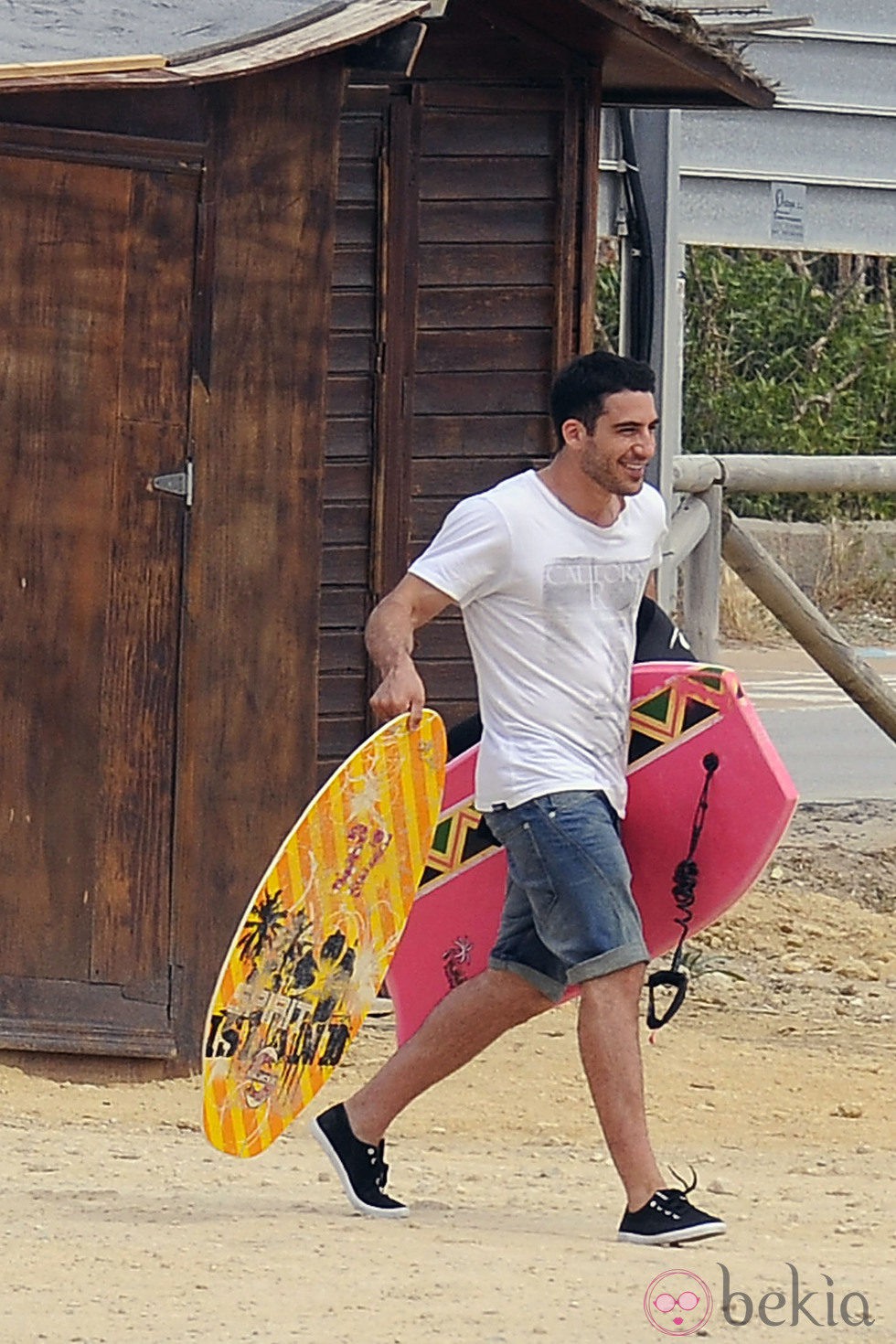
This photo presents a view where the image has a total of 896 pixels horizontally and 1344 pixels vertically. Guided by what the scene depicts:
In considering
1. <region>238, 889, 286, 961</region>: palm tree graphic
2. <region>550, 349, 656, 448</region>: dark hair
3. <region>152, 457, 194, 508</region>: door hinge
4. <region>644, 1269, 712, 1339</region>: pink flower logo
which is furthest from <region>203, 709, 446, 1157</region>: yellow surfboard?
<region>152, 457, 194, 508</region>: door hinge

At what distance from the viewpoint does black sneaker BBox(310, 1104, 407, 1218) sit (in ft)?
17.3

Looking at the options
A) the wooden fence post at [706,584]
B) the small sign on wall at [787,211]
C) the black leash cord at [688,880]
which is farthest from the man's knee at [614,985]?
the small sign on wall at [787,211]

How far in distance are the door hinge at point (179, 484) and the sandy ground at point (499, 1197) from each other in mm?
1542

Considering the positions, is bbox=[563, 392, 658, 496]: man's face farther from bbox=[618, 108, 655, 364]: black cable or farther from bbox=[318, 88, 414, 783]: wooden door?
bbox=[618, 108, 655, 364]: black cable

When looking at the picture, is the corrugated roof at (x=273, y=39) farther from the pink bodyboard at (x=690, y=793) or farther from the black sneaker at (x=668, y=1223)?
the black sneaker at (x=668, y=1223)

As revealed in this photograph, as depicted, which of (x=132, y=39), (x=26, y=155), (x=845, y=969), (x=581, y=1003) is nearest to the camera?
(x=581, y=1003)

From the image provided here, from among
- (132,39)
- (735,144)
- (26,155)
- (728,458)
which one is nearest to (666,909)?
(26,155)

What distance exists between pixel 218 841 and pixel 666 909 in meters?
1.48

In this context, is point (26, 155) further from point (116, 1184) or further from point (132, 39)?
point (116, 1184)

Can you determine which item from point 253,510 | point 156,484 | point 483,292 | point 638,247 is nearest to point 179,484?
point 156,484

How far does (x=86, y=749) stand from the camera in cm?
665

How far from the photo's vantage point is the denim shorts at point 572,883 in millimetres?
5082

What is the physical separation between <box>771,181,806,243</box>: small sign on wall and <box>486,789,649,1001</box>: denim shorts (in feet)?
15.1

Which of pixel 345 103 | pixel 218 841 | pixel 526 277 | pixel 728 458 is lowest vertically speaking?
pixel 218 841
